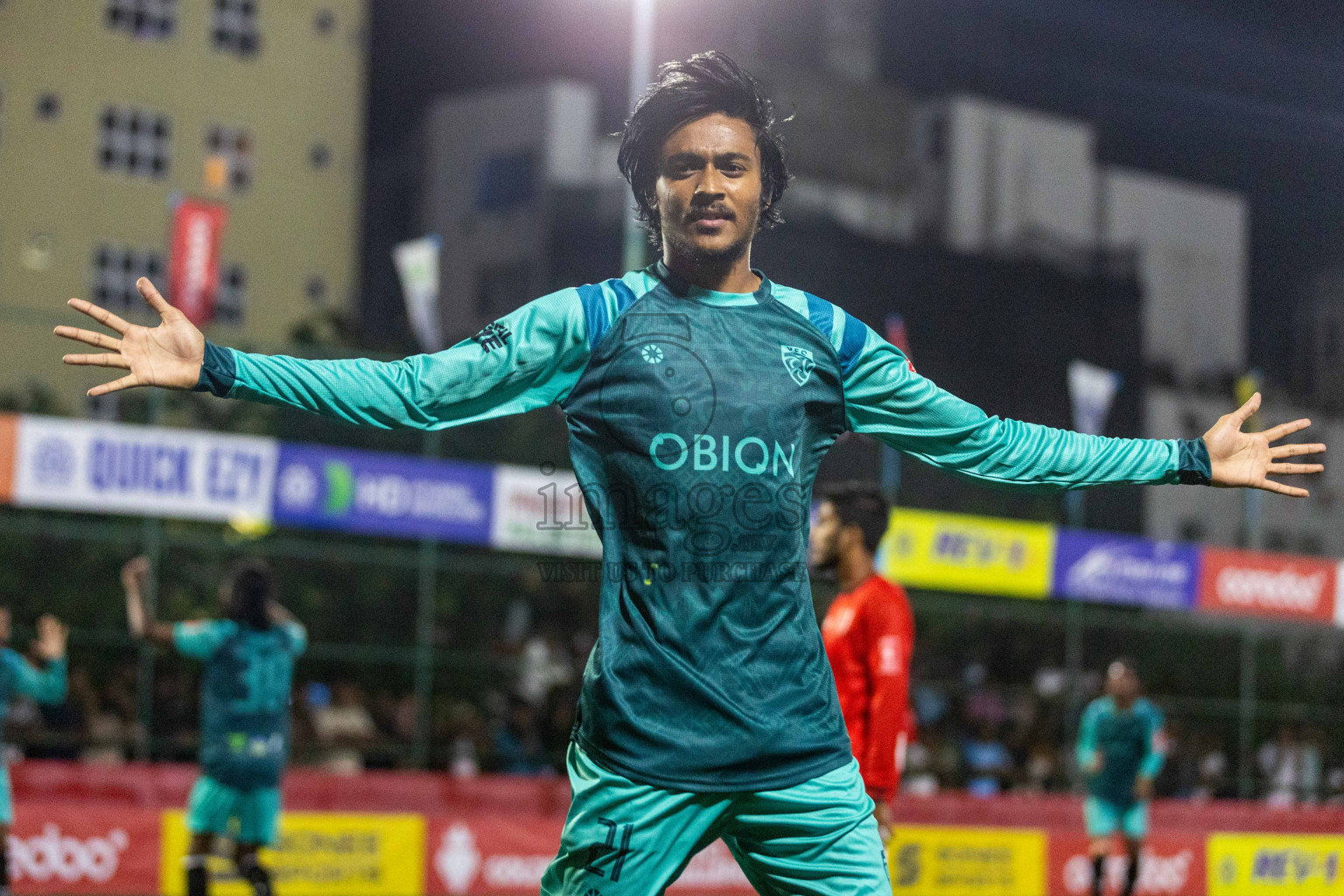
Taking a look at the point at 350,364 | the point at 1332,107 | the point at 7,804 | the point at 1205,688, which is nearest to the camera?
the point at 350,364

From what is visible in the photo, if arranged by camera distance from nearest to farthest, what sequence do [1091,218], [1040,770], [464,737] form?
1. [464,737]
2. [1040,770]
3. [1091,218]

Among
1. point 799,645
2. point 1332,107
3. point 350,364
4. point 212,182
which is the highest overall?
point 212,182

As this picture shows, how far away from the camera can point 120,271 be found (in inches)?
1313

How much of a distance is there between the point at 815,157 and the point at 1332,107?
26140mm

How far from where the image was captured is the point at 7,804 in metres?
10.0

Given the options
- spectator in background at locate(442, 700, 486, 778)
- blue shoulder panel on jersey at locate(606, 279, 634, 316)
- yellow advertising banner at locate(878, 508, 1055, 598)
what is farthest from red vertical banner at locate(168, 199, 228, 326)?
blue shoulder panel on jersey at locate(606, 279, 634, 316)

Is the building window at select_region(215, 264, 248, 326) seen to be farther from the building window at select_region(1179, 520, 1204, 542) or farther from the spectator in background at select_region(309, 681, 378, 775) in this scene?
the building window at select_region(1179, 520, 1204, 542)

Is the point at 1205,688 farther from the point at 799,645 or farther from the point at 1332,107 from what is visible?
the point at 799,645

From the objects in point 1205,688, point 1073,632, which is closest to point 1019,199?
point 1205,688

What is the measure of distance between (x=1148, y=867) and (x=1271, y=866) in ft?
5.63

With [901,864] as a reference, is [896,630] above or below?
above

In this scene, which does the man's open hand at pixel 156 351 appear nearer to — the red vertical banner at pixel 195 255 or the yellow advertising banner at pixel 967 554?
the yellow advertising banner at pixel 967 554

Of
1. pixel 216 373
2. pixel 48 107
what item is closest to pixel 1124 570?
pixel 216 373

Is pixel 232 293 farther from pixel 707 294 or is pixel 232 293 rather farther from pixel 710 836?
pixel 710 836
